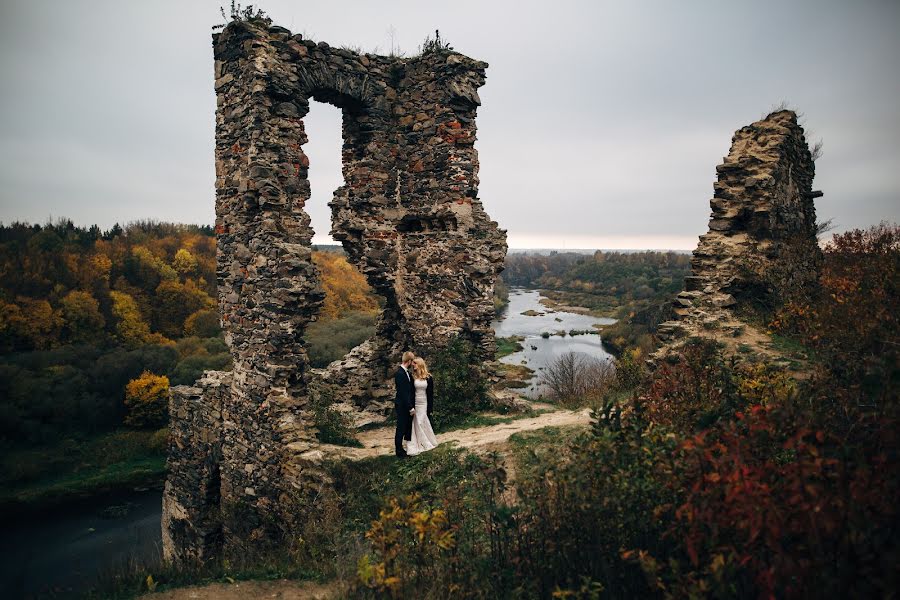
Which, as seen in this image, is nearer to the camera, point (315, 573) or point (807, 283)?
point (315, 573)

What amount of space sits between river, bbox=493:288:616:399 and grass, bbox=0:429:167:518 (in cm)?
1953

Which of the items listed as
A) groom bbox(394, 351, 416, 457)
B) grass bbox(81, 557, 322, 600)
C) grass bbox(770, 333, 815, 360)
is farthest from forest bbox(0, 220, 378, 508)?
grass bbox(770, 333, 815, 360)

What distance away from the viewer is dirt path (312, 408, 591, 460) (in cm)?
783

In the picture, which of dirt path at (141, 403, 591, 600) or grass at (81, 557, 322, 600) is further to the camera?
grass at (81, 557, 322, 600)

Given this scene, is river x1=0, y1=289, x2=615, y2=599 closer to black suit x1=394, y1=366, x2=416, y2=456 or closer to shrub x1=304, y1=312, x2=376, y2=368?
black suit x1=394, y1=366, x2=416, y2=456

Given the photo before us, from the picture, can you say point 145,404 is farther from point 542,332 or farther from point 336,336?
point 542,332

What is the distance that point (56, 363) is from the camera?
33.3 metres

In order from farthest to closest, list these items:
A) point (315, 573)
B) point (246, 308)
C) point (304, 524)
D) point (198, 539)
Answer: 1. point (198, 539)
2. point (246, 308)
3. point (304, 524)
4. point (315, 573)

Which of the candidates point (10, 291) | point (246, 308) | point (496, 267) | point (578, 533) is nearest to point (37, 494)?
point (10, 291)

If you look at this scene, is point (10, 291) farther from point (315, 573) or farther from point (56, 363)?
point (315, 573)

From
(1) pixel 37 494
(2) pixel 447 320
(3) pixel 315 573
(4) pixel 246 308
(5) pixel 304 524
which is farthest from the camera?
(1) pixel 37 494

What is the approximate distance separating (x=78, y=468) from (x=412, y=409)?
87.2 ft

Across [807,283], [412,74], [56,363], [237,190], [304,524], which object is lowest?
[56,363]

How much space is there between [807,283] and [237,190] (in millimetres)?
10253
